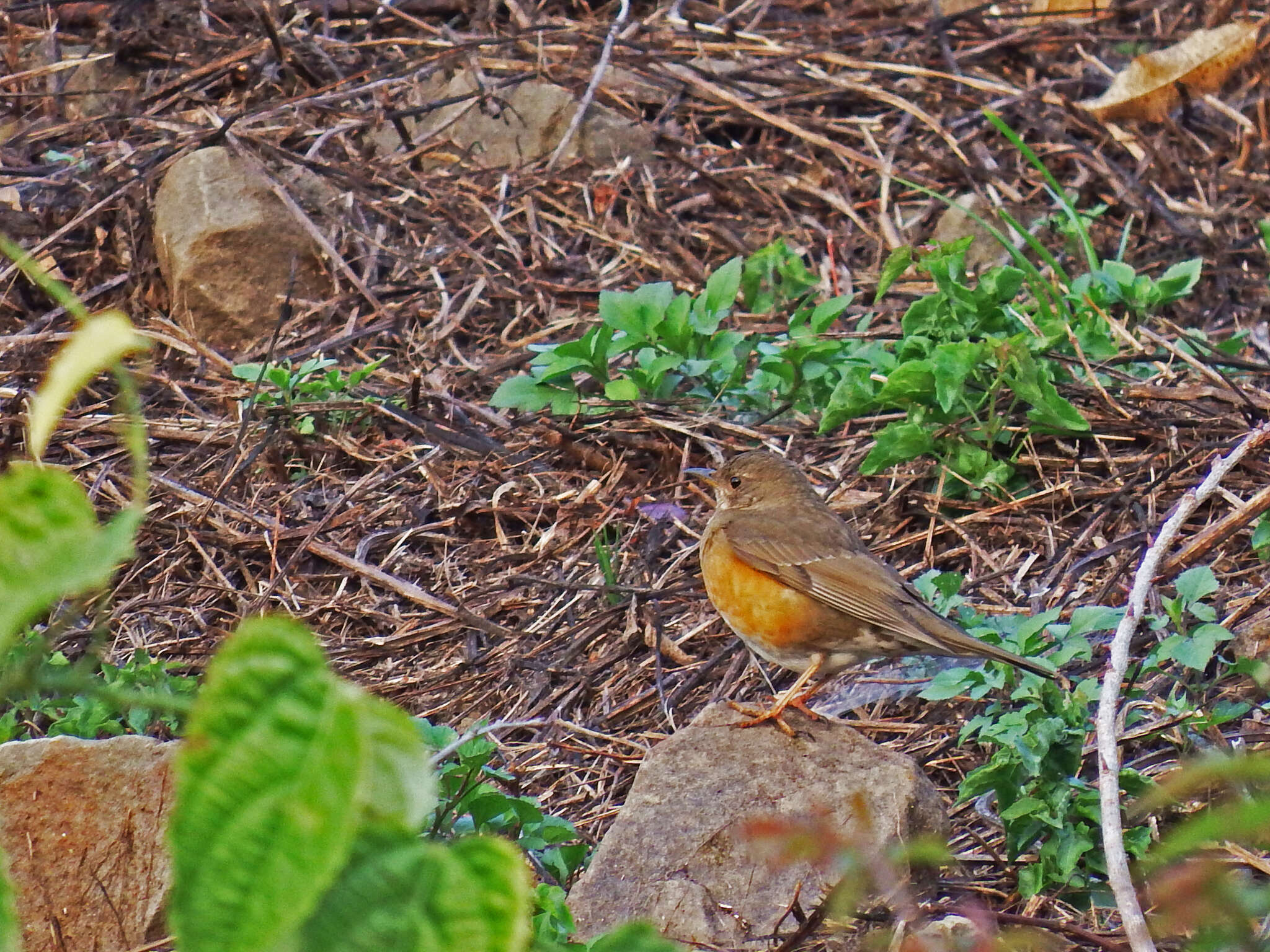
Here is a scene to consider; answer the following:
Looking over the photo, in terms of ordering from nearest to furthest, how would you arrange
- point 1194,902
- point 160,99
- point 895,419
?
1. point 1194,902
2. point 895,419
3. point 160,99

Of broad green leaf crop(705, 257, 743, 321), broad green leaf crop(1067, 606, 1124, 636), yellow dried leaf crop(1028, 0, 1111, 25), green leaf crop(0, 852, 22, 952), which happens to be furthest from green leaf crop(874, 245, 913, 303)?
green leaf crop(0, 852, 22, 952)

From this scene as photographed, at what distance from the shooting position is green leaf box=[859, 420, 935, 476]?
4.82 meters

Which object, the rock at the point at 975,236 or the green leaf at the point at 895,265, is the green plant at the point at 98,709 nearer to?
the green leaf at the point at 895,265

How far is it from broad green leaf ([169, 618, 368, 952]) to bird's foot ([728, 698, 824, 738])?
9.84 ft

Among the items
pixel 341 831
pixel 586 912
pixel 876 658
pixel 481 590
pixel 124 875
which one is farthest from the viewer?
pixel 481 590

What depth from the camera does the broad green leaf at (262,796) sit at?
2.53 ft

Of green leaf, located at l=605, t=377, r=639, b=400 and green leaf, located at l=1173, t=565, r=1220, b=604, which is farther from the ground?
green leaf, located at l=1173, t=565, r=1220, b=604

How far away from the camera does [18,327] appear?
6008 mm

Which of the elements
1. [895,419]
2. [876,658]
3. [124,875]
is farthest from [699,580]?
[124,875]

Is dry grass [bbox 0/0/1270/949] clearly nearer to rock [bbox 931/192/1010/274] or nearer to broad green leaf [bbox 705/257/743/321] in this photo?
rock [bbox 931/192/1010/274]

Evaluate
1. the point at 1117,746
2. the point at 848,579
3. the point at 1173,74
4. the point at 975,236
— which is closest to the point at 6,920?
the point at 1117,746

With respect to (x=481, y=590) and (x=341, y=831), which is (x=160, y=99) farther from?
(x=341, y=831)

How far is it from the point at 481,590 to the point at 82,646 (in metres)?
1.28

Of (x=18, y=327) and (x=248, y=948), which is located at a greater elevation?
(x=248, y=948)
